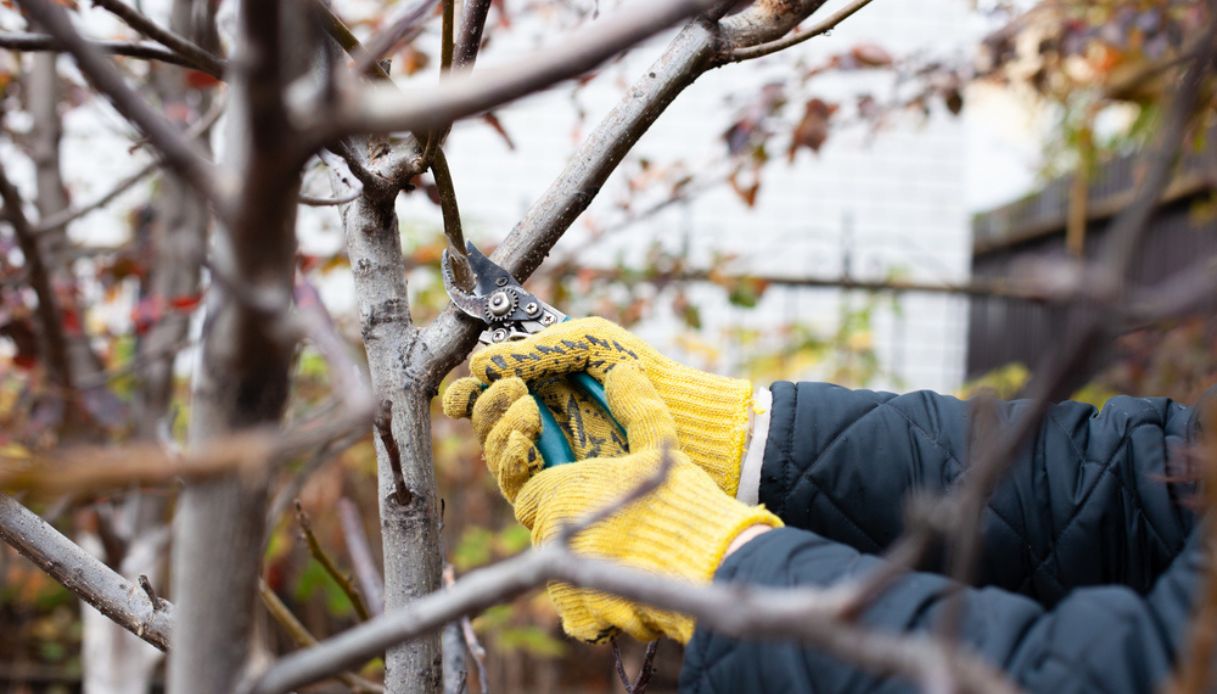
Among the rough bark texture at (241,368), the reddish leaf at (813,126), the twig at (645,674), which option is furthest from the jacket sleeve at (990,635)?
the reddish leaf at (813,126)

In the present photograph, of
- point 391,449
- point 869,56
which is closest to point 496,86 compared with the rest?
point 391,449

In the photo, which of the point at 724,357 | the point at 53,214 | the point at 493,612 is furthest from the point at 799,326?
the point at 53,214

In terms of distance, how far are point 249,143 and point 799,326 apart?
3.95 meters

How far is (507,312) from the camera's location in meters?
1.14

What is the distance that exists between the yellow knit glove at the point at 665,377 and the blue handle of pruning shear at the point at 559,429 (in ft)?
0.05

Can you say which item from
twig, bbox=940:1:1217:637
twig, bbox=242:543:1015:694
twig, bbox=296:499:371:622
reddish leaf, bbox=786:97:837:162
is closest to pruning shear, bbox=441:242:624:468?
twig, bbox=296:499:371:622

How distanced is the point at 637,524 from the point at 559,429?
10.5 inches

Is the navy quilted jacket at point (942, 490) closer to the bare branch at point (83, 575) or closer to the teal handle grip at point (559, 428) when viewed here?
the teal handle grip at point (559, 428)

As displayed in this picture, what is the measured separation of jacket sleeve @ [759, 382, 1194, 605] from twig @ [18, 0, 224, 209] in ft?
2.79

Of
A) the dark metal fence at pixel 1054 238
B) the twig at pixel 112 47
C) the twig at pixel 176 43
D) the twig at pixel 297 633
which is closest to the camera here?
the twig at pixel 112 47

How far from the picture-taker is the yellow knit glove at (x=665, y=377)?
3.72ft

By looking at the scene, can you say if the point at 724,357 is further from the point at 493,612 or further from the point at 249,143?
the point at 249,143

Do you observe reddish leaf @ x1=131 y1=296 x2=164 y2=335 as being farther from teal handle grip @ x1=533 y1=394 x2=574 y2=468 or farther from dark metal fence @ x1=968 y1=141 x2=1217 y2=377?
dark metal fence @ x1=968 y1=141 x2=1217 y2=377

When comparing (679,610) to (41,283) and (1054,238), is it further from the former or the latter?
(1054,238)
